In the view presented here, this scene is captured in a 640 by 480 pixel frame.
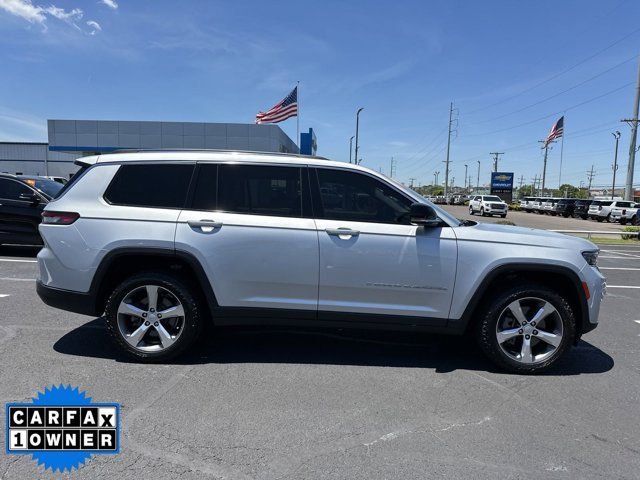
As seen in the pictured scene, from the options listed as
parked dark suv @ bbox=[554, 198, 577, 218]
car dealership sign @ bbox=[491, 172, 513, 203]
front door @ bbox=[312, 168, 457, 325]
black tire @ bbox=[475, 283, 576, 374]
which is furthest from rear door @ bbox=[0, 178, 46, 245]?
car dealership sign @ bbox=[491, 172, 513, 203]

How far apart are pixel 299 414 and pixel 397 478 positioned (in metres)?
0.91

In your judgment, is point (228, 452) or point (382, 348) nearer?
point (228, 452)

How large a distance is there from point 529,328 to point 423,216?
1441mm

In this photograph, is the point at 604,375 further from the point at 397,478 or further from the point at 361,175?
the point at 361,175

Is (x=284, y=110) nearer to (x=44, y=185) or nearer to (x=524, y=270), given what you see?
(x=44, y=185)

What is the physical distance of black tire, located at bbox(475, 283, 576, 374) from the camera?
378cm

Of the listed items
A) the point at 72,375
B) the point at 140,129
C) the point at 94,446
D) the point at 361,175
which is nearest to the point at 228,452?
the point at 94,446

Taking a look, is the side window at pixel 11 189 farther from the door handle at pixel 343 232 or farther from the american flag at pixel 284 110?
the american flag at pixel 284 110

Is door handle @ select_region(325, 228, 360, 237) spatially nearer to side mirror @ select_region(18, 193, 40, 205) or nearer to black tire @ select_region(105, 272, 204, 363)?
black tire @ select_region(105, 272, 204, 363)

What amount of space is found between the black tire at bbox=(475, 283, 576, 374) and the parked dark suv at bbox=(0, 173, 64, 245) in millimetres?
9213

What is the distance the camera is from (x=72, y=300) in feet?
12.8

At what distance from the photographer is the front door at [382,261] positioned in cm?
372

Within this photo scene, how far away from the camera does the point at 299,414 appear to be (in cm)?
312

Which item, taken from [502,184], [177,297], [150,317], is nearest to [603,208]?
[502,184]
